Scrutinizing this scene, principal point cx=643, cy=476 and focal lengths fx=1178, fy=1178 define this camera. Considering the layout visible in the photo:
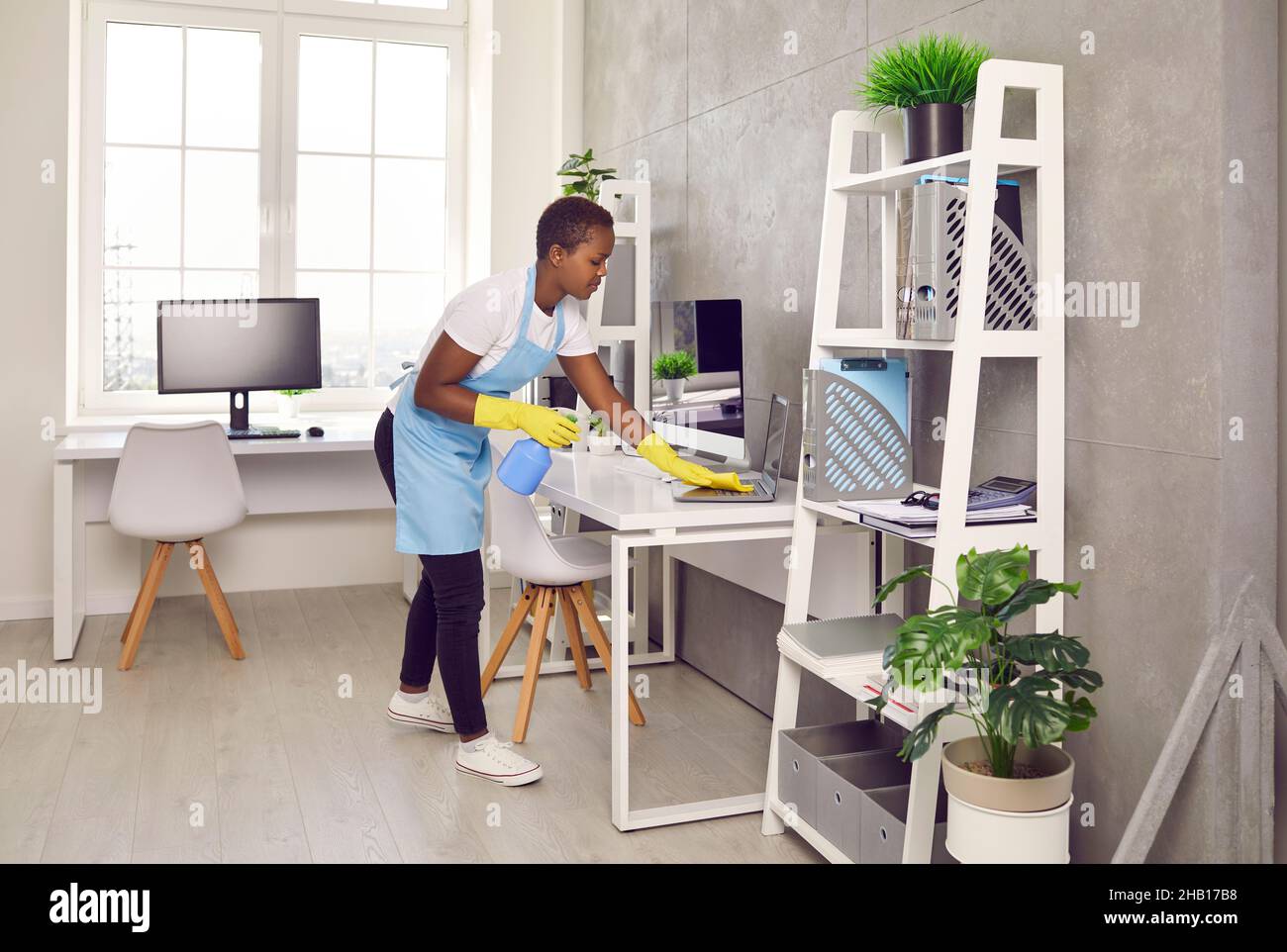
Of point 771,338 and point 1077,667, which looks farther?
point 771,338

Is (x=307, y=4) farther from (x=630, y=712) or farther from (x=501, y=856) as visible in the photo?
(x=501, y=856)

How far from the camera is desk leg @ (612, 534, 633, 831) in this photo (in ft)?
8.24

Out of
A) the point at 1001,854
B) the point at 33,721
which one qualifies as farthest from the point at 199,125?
the point at 1001,854

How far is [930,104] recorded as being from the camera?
2.22 metres

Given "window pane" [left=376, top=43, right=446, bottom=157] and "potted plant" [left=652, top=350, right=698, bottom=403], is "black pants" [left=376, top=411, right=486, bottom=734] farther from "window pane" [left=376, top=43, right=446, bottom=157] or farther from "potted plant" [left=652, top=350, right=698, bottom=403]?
"window pane" [left=376, top=43, right=446, bottom=157]

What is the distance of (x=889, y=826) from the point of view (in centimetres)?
212

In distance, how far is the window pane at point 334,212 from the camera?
16.4 ft

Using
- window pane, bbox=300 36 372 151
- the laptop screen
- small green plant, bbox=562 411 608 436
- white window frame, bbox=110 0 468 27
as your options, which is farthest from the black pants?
white window frame, bbox=110 0 468 27

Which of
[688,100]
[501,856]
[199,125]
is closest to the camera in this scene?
[501,856]

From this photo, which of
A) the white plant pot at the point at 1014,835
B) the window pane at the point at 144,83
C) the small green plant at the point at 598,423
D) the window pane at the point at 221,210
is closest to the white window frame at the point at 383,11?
the window pane at the point at 144,83

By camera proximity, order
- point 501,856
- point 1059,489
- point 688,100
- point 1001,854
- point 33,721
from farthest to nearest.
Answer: point 688,100 → point 33,721 → point 501,856 → point 1059,489 → point 1001,854

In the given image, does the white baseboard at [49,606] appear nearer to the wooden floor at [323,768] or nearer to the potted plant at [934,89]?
the wooden floor at [323,768]

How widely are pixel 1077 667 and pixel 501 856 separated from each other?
3.93 ft

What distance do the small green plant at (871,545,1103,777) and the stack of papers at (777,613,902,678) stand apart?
30 cm
